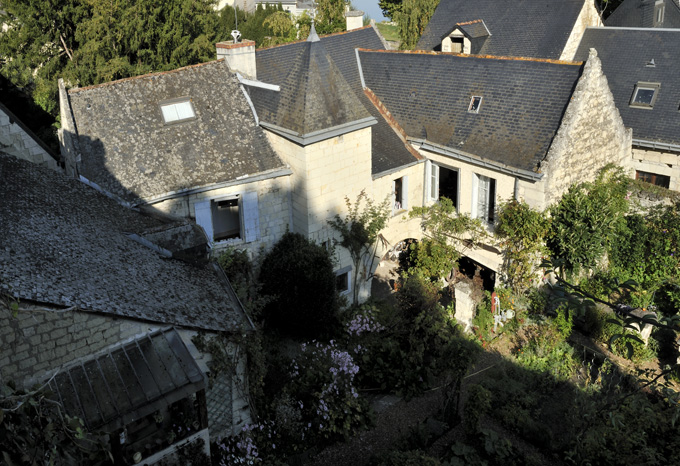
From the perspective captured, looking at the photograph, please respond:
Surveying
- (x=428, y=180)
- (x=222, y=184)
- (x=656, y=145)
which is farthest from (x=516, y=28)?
(x=222, y=184)

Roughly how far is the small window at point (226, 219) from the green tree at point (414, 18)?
23.4 meters

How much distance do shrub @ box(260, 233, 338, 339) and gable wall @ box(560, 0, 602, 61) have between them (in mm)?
13329

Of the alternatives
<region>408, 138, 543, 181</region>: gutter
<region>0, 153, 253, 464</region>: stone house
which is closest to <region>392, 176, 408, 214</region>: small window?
<region>408, 138, 543, 181</region>: gutter

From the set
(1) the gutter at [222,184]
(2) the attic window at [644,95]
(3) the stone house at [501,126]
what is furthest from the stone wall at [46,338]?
(2) the attic window at [644,95]

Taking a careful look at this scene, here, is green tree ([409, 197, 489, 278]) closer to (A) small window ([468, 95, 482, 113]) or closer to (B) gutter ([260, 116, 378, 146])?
(A) small window ([468, 95, 482, 113])

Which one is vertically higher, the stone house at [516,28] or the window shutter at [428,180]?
the stone house at [516,28]

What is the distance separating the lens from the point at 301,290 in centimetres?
1394

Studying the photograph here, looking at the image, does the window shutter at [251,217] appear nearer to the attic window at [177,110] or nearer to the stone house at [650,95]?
the attic window at [177,110]

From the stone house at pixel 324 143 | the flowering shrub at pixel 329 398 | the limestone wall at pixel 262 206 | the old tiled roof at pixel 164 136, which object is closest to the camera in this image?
the flowering shrub at pixel 329 398

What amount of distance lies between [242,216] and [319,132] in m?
2.72

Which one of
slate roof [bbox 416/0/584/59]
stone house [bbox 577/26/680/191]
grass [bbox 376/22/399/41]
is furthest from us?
grass [bbox 376/22/399/41]

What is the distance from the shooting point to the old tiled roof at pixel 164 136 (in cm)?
1352

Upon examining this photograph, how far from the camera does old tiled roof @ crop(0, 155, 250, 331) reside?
7.86 meters

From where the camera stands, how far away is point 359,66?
1877cm
